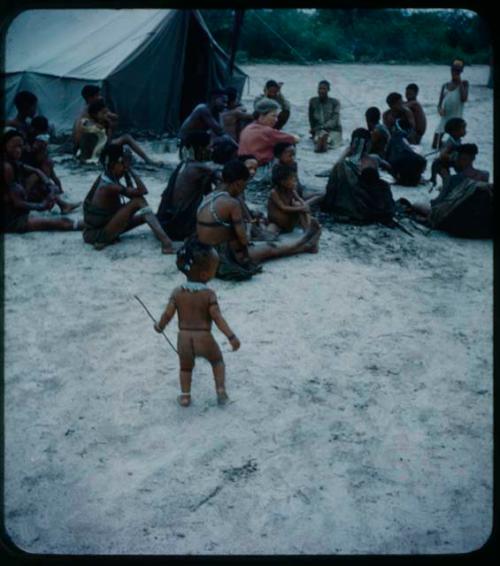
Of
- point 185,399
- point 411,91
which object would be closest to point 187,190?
point 185,399

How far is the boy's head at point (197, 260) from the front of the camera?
368 centimetres

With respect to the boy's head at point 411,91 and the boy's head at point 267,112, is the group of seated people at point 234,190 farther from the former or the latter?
the boy's head at point 411,91

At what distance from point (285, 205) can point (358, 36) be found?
2179cm

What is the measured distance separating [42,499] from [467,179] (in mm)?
5448

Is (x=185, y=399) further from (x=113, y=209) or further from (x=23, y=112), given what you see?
(x=23, y=112)

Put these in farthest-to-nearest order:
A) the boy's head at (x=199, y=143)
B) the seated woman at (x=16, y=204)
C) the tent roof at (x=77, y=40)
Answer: the tent roof at (x=77, y=40)
the seated woman at (x=16, y=204)
the boy's head at (x=199, y=143)

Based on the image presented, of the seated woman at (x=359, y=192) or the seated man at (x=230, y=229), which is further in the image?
the seated woman at (x=359, y=192)

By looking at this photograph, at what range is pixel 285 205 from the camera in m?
6.62

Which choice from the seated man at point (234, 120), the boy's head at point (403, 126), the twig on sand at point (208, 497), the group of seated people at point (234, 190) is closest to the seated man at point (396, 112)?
the boy's head at point (403, 126)

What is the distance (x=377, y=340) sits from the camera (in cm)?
476

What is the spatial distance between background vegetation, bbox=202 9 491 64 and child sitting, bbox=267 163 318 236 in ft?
56.6

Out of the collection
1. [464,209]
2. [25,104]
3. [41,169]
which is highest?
[25,104]

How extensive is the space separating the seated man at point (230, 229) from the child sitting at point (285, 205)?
608 millimetres

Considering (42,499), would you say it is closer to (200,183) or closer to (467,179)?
(200,183)
